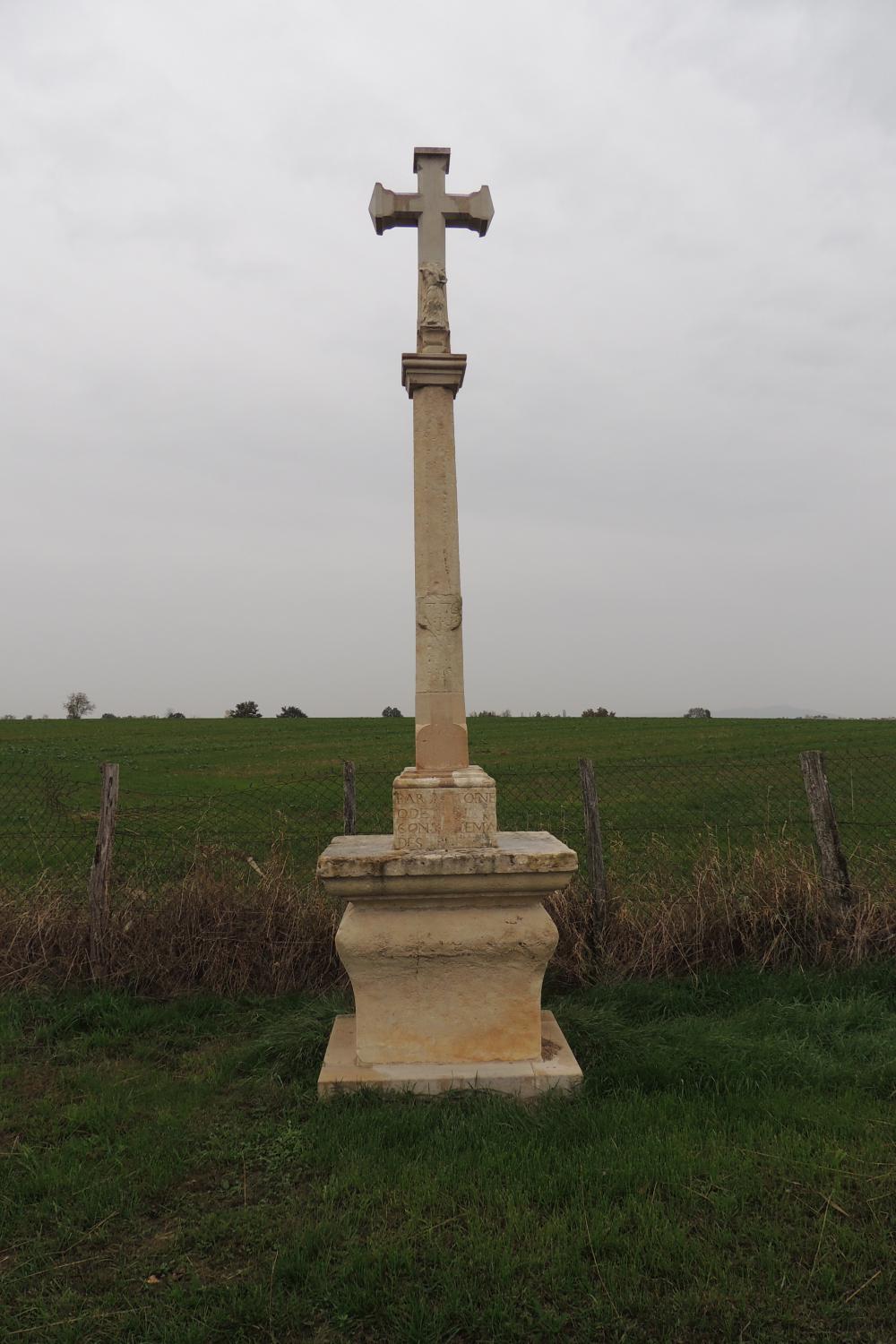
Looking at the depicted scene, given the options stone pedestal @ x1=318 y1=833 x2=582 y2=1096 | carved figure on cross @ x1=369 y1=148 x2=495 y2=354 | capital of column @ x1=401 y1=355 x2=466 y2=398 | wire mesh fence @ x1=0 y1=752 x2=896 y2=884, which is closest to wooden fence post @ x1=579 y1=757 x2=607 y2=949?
wire mesh fence @ x1=0 y1=752 x2=896 y2=884

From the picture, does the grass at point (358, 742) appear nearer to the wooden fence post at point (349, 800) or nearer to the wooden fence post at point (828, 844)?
the wooden fence post at point (349, 800)

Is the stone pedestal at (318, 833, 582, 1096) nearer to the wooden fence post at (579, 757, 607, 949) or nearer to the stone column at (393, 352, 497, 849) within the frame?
the stone column at (393, 352, 497, 849)

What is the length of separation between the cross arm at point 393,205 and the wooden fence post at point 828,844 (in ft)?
14.1

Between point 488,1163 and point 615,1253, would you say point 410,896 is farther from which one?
point 615,1253

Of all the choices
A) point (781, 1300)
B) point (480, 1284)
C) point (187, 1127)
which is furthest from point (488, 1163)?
point (187, 1127)

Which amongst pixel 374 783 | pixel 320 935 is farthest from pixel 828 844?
pixel 374 783

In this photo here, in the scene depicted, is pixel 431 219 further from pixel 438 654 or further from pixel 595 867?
pixel 595 867

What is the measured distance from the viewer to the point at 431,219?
4.86m

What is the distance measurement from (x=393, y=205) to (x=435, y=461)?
1.55 meters

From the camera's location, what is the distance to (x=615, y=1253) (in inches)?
110

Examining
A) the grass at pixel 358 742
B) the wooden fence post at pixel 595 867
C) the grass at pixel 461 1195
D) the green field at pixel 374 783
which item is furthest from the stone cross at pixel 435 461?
the grass at pixel 358 742

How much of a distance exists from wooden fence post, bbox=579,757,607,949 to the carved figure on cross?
128 inches

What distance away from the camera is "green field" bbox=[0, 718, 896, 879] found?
8.91 m

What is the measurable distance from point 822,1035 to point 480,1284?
2.66 meters
